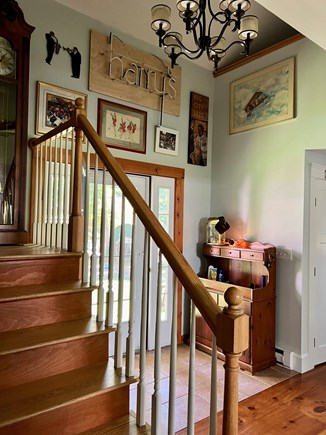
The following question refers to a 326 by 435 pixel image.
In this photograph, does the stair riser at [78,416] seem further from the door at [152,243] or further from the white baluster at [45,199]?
the door at [152,243]

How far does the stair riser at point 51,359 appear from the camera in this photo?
1.39 meters

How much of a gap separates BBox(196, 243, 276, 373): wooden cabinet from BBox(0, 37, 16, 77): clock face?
9.27 ft

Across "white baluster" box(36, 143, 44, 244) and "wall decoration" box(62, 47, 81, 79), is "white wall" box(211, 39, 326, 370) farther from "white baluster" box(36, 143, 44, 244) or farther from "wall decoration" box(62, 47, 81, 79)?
"white baluster" box(36, 143, 44, 244)

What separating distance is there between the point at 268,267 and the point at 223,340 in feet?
8.30

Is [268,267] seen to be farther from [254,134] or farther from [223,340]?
[223,340]

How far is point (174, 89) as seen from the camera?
3889mm

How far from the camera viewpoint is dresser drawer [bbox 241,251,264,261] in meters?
3.35

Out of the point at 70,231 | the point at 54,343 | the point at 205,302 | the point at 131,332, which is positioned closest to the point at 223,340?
the point at 205,302

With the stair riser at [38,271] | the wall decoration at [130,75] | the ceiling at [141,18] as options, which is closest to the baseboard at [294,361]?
the stair riser at [38,271]

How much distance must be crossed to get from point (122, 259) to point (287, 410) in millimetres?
2110

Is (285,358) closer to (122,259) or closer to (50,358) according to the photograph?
(122,259)

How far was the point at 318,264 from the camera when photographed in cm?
353

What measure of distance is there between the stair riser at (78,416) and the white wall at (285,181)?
245 centimetres

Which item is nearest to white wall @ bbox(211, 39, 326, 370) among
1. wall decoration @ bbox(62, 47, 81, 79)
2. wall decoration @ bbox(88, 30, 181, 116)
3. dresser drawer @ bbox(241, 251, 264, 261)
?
dresser drawer @ bbox(241, 251, 264, 261)
